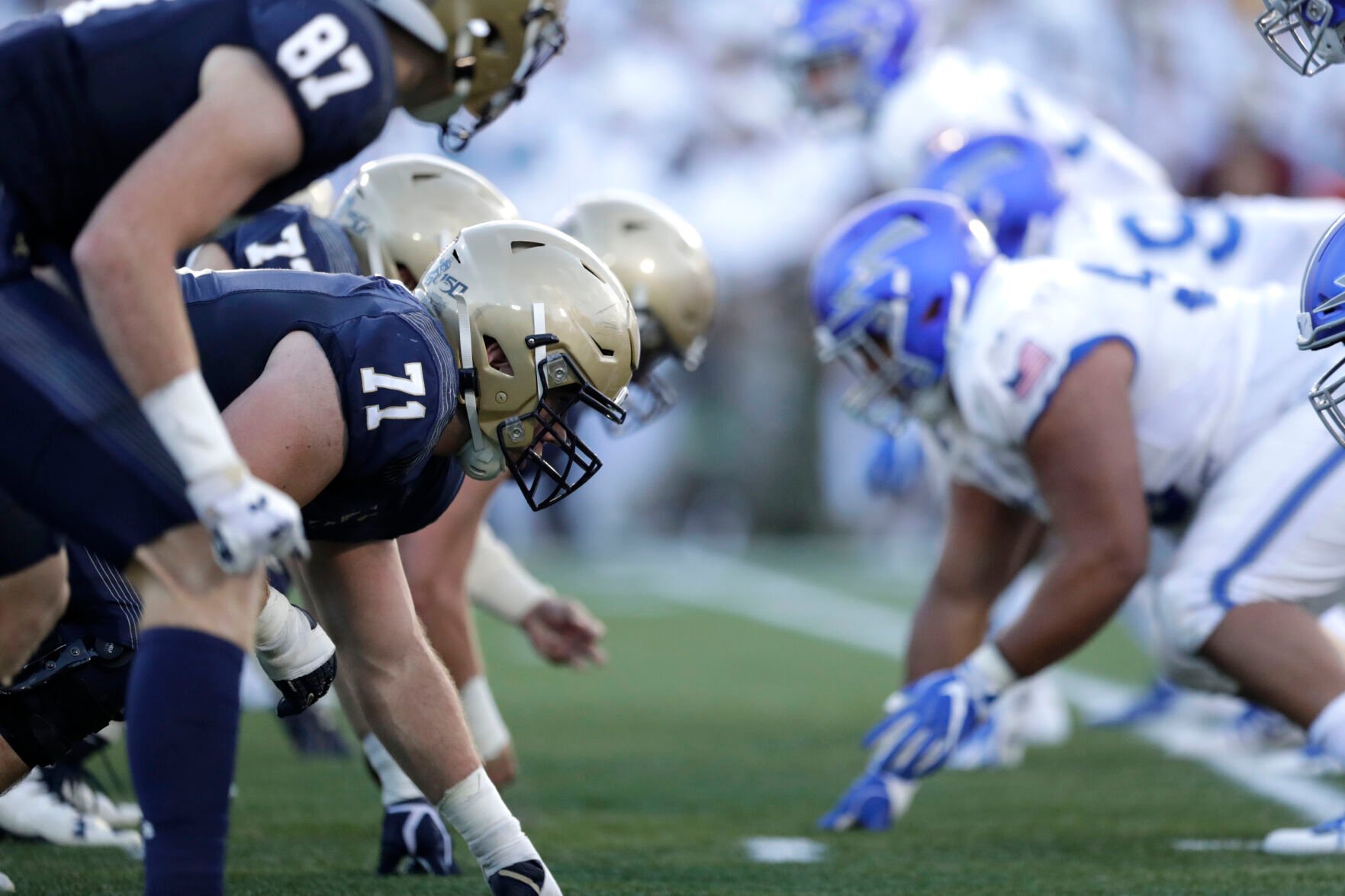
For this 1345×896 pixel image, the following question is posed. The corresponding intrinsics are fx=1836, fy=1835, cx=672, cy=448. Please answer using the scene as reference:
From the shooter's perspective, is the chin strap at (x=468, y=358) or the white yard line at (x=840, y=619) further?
the white yard line at (x=840, y=619)

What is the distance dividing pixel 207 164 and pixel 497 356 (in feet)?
2.42

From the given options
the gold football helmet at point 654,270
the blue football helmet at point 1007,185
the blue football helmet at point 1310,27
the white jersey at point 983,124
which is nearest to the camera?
the blue football helmet at point 1310,27

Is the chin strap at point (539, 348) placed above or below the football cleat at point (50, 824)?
above

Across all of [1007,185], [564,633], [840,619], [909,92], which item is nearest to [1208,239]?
[1007,185]

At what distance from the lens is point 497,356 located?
276cm

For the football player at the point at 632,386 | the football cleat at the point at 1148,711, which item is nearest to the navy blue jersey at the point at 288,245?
the football player at the point at 632,386

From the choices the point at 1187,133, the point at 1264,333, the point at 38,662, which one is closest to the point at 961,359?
the point at 1264,333

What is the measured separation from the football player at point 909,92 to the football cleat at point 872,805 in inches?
113

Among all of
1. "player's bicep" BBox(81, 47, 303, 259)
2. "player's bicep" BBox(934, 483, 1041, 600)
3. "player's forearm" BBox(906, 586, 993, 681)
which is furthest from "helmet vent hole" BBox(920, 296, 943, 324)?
"player's bicep" BBox(81, 47, 303, 259)

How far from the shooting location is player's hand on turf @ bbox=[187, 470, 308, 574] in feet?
6.75

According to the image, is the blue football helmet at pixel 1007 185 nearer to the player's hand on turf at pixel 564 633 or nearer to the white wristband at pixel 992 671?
the player's hand on turf at pixel 564 633

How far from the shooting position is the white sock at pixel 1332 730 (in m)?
3.36

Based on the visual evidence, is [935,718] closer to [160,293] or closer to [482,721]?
[482,721]

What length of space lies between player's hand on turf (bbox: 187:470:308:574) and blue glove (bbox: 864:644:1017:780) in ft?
6.16
